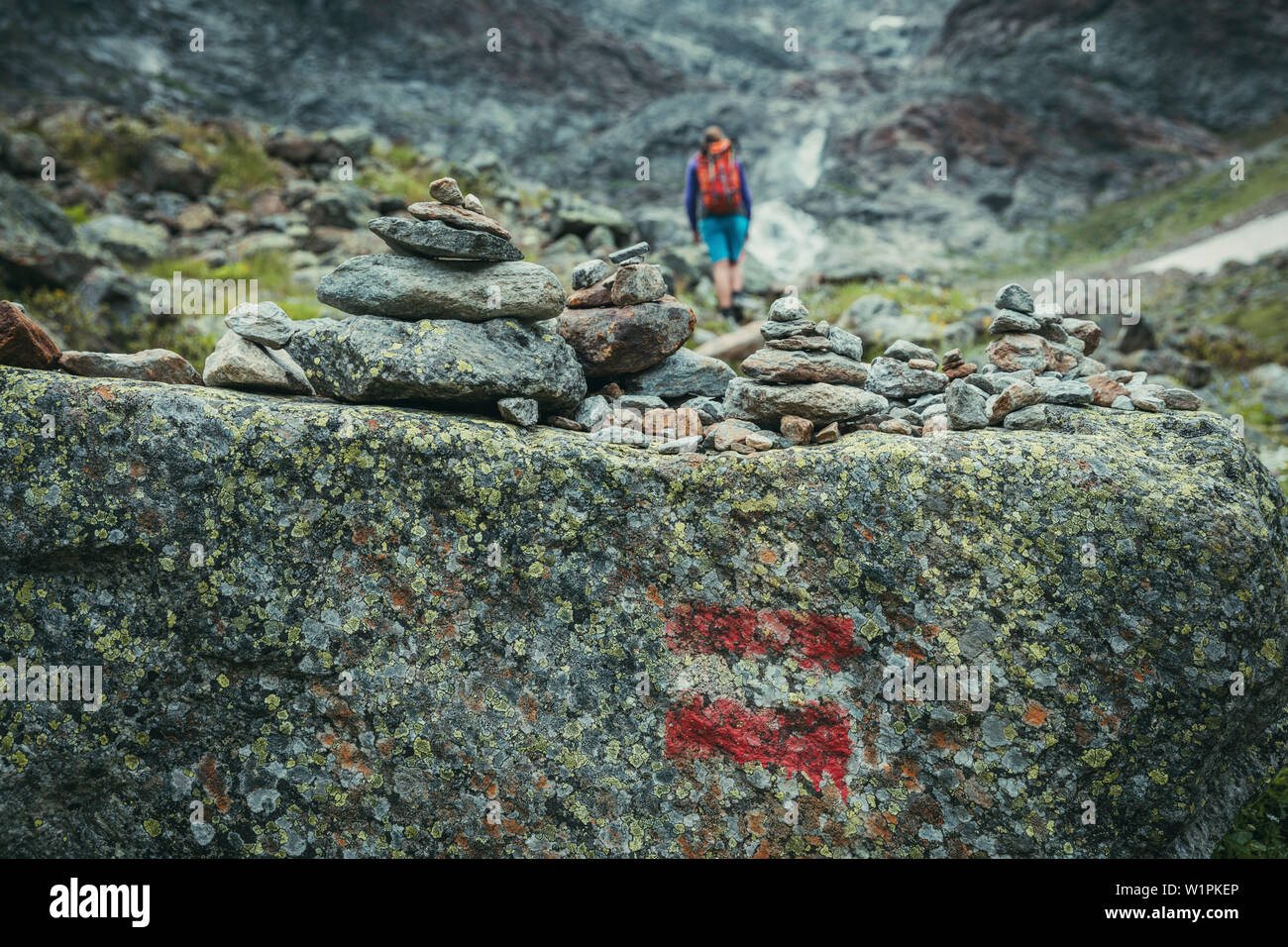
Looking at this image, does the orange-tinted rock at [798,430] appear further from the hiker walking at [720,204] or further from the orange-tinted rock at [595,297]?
the hiker walking at [720,204]

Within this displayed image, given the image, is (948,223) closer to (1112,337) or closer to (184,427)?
(1112,337)

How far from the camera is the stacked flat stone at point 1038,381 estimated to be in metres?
6.07

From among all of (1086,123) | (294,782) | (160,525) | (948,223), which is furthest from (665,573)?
(1086,123)

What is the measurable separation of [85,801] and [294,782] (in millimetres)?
1404

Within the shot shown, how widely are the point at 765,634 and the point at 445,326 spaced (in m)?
3.21

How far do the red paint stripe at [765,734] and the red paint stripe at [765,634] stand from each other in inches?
12.6

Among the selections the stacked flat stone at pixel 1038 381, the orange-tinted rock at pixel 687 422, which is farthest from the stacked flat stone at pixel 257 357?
the stacked flat stone at pixel 1038 381

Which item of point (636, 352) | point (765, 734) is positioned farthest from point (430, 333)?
point (765, 734)

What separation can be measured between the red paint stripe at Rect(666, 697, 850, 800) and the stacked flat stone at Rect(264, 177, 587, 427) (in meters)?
2.39

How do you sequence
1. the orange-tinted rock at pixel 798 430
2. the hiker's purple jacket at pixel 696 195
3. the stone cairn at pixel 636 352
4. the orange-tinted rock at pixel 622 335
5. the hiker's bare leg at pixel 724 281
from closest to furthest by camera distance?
the orange-tinted rock at pixel 798 430
the stone cairn at pixel 636 352
the orange-tinted rock at pixel 622 335
the hiker's purple jacket at pixel 696 195
the hiker's bare leg at pixel 724 281

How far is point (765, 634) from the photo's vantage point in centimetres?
530

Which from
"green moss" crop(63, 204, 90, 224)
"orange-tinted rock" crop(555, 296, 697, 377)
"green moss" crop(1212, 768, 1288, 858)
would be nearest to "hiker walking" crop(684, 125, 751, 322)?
"orange-tinted rock" crop(555, 296, 697, 377)

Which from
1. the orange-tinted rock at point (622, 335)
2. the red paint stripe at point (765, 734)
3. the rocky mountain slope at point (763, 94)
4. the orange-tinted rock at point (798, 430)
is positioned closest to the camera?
the red paint stripe at point (765, 734)

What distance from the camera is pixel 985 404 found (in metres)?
6.22
